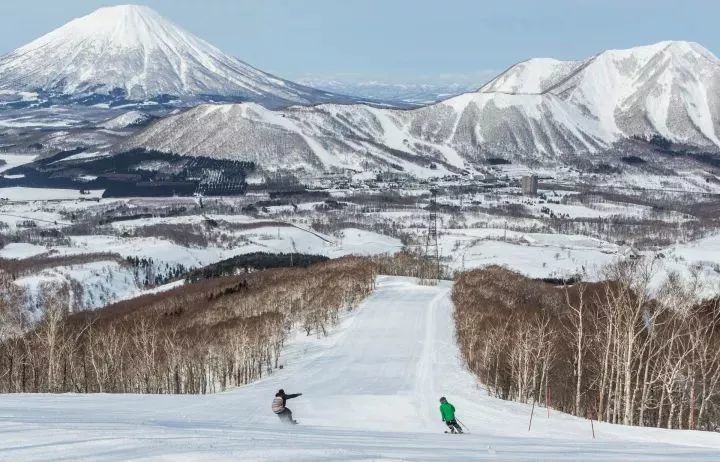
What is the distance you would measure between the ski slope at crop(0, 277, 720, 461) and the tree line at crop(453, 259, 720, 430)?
9.96ft

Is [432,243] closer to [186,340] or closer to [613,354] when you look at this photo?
[186,340]

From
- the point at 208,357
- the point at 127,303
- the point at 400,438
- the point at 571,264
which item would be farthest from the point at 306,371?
→ the point at 571,264

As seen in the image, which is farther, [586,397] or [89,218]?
[89,218]

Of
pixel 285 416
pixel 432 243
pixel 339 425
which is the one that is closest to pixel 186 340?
pixel 339 425

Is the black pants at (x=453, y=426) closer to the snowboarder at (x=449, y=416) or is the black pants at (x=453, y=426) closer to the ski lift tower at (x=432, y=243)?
the snowboarder at (x=449, y=416)

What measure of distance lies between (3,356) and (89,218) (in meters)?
144

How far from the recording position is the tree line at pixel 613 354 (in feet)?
112

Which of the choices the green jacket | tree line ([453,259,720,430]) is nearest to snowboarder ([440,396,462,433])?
the green jacket

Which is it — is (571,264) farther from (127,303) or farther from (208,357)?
(208,357)

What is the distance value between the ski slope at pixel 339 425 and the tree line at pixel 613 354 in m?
3.04

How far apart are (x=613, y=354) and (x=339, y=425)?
57.4 ft

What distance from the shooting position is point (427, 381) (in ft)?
131

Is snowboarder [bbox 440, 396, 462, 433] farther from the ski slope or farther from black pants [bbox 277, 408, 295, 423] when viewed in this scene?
black pants [bbox 277, 408, 295, 423]

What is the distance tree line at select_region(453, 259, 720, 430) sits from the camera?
1347 inches
